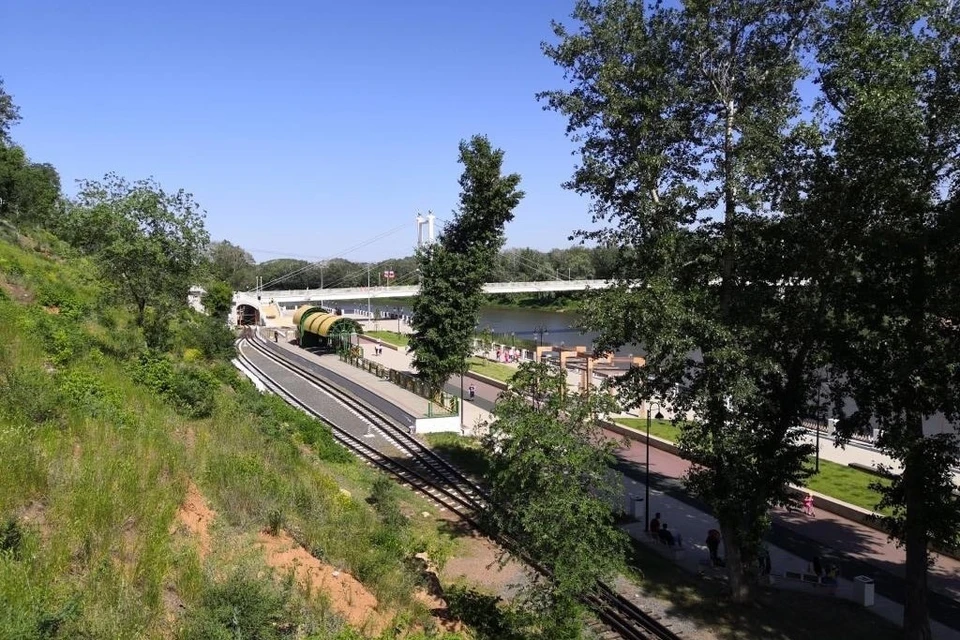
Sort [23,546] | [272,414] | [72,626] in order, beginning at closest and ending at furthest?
[72,626] → [23,546] → [272,414]

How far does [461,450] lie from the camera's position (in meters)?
27.1

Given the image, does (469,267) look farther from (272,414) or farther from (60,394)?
(60,394)

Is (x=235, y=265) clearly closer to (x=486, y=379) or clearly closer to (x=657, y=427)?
(x=486, y=379)

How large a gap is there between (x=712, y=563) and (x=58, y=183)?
68568mm

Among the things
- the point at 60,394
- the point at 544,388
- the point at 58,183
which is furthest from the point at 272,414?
the point at 58,183

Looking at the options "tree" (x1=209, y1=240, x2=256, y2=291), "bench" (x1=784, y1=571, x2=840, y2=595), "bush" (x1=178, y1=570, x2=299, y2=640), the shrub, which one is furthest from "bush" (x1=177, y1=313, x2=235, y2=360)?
"tree" (x1=209, y1=240, x2=256, y2=291)

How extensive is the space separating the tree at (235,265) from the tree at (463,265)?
279 feet

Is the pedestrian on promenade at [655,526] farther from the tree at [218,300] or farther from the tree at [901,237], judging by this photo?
the tree at [218,300]

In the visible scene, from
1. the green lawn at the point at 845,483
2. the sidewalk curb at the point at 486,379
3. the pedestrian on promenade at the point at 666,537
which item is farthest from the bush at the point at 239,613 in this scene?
the sidewalk curb at the point at 486,379

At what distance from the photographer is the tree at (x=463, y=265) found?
32.4m

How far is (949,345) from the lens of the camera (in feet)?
39.3

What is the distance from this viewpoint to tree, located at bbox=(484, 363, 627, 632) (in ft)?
35.0

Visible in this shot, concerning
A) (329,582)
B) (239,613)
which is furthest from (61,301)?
(239,613)

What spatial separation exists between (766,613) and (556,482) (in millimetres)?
7753
